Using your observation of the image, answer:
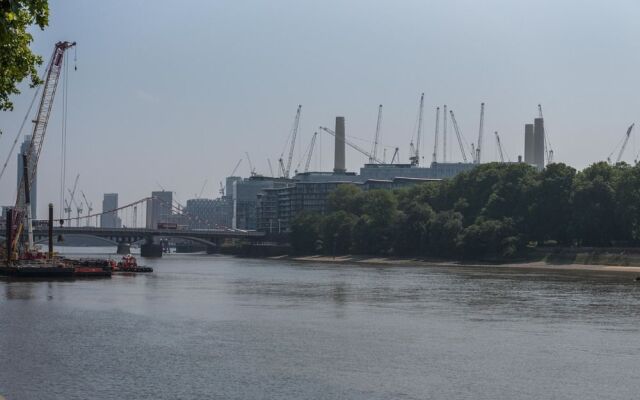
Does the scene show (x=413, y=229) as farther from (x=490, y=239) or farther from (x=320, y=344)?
(x=320, y=344)

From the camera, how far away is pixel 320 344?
48844 mm

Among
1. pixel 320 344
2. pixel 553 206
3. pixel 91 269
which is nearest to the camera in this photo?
pixel 320 344

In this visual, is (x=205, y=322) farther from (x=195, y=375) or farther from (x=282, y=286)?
(x=282, y=286)

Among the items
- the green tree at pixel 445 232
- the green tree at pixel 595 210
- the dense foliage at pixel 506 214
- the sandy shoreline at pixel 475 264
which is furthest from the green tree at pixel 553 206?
the green tree at pixel 445 232

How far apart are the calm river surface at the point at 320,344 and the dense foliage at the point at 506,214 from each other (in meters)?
55.8

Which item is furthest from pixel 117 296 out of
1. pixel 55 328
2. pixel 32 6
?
pixel 32 6

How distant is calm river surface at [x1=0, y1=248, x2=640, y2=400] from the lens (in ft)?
122

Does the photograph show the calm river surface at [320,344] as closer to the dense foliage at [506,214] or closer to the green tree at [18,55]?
the green tree at [18,55]

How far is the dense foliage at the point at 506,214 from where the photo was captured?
139750 mm

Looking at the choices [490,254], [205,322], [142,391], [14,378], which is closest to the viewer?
[142,391]

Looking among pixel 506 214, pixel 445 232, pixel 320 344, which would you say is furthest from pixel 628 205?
pixel 320 344

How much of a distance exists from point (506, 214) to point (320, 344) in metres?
115

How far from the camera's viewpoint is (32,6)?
1900cm

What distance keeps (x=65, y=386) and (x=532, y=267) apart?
110 metres
